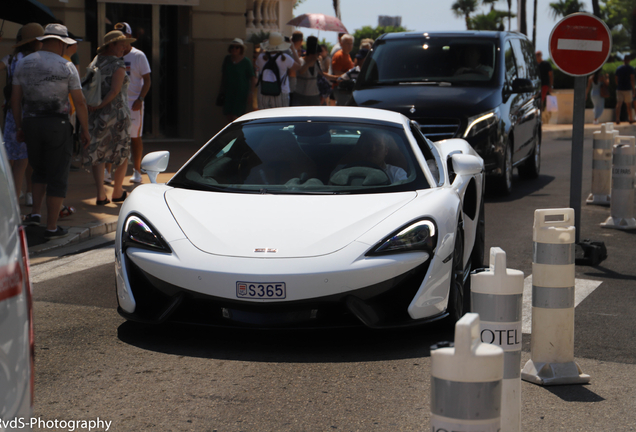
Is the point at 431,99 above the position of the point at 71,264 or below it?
above

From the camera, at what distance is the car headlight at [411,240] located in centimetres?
495

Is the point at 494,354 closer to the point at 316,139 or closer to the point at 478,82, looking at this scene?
the point at 316,139

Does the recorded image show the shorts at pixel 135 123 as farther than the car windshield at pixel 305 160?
Yes

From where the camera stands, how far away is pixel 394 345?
511cm

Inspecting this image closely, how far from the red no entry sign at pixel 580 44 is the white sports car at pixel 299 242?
2270 millimetres

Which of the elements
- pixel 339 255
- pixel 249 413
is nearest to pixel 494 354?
pixel 249 413

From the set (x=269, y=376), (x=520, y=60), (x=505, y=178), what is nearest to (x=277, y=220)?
(x=269, y=376)

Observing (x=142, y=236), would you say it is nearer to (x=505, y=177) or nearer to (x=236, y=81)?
(x=505, y=177)

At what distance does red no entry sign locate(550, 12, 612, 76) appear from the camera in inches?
313

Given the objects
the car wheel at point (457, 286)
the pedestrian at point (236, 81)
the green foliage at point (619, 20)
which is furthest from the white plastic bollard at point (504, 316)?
the green foliage at point (619, 20)

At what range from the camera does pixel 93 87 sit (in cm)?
978

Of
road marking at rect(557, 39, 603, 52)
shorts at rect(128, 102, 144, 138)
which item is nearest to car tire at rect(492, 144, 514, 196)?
road marking at rect(557, 39, 603, 52)

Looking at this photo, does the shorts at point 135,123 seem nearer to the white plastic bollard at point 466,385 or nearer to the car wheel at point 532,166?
the car wheel at point 532,166

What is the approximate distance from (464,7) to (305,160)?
303ft
